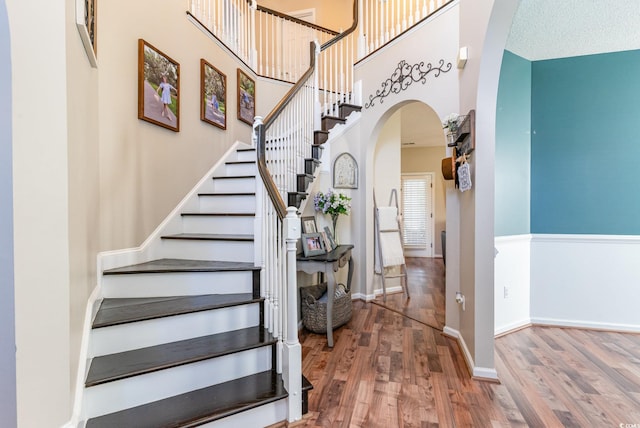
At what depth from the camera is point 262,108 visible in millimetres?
4090

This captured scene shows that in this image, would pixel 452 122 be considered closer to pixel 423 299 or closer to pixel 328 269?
pixel 328 269

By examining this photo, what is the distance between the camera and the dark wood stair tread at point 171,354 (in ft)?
4.47

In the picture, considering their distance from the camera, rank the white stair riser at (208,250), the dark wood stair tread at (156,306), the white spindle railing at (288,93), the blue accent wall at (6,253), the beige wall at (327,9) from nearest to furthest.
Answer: the blue accent wall at (6,253), the dark wood stair tread at (156,306), the white spindle railing at (288,93), the white stair riser at (208,250), the beige wall at (327,9)

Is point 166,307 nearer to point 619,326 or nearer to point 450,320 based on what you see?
point 450,320

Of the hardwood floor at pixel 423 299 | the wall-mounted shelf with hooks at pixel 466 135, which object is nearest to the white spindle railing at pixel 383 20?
the wall-mounted shelf with hooks at pixel 466 135

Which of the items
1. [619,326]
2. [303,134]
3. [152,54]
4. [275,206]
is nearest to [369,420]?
[275,206]

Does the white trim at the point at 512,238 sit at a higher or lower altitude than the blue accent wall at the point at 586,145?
lower

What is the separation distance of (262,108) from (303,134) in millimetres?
1297

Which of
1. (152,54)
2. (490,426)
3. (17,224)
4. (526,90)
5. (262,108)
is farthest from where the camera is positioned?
(262,108)

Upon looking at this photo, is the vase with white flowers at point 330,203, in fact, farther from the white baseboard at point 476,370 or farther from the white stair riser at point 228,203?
the white baseboard at point 476,370

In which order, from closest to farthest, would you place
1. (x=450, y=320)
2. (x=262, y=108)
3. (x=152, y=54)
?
(x=152, y=54)
(x=450, y=320)
(x=262, y=108)

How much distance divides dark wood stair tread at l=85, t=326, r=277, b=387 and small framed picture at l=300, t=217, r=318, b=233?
131cm

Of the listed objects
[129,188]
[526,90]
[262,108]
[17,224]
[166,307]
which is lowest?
[166,307]

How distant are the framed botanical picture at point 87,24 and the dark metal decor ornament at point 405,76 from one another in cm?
271
